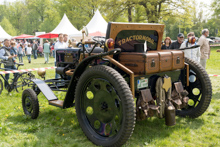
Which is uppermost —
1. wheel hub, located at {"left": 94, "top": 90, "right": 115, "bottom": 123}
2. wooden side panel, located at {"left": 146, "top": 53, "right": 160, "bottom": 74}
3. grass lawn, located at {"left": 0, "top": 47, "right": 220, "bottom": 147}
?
wooden side panel, located at {"left": 146, "top": 53, "right": 160, "bottom": 74}

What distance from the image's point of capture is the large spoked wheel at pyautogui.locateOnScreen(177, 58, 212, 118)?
3.79 metres

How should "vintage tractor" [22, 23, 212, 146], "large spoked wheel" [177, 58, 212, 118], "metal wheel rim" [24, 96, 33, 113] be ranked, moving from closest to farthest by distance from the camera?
A: "vintage tractor" [22, 23, 212, 146], "large spoked wheel" [177, 58, 212, 118], "metal wheel rim" [24, 96, 33, 113]

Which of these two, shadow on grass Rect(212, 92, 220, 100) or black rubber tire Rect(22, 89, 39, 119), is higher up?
black rubber tire Rect(22, 89, 39, 119)

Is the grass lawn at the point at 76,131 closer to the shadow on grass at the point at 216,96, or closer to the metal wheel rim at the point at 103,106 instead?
the metal wheel rim at the point at 103,106

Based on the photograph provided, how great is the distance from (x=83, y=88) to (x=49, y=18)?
147 feet

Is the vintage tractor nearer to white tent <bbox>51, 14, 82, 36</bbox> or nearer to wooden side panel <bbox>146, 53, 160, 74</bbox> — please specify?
wooden side panel <bbox>146, 53, 160, 74</bbox>

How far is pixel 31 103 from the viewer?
14.3ft

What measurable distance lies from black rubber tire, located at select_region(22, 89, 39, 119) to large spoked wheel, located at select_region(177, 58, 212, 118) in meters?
2.79

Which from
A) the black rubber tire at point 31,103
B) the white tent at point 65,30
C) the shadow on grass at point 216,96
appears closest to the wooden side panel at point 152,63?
the black rubber tire at point 31,103

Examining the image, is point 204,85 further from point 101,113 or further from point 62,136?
point 62,136

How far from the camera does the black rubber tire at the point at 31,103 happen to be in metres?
4.32

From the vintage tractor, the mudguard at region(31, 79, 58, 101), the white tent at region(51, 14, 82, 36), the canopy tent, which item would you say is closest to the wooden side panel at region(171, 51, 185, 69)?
the vintage tractor

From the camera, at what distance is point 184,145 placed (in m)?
3.24

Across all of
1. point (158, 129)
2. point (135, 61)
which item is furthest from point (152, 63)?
point (158, 129)
